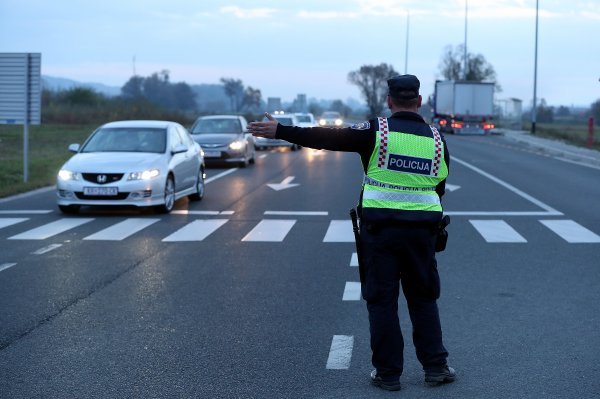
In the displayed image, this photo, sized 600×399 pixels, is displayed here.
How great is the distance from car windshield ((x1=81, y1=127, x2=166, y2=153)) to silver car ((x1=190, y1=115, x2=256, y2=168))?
1014cm

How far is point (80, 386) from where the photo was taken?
19.0 ft

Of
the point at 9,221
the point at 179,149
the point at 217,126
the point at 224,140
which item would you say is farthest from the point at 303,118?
the point at 9,221

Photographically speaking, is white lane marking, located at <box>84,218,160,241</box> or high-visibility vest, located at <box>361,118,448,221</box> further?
white lane marking, located at <box>84,218,160,241</box>

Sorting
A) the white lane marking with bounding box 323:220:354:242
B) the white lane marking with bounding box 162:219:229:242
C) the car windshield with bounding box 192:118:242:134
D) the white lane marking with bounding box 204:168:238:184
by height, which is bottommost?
the white lane marking with bounding box 162:219:229:242

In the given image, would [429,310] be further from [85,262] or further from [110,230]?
[110,230]

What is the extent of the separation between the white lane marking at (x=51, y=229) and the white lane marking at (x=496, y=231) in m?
5.79

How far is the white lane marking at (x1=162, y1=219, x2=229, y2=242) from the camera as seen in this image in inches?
504

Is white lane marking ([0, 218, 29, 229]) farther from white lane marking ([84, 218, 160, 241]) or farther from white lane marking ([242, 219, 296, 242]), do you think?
white lane marking ([242, 219, 296, 242])

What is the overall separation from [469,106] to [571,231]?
46.6m

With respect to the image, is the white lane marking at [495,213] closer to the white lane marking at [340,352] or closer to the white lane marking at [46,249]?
the white lane marking at [46,249]

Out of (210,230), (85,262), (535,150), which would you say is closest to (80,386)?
(85,262)

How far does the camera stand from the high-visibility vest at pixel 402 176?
5.62m

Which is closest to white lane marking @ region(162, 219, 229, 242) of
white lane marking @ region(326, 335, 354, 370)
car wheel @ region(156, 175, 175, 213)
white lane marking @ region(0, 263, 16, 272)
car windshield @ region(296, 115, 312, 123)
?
car wheel @ region(156, 175, 175, 213)

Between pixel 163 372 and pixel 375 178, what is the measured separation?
71.1 inches
